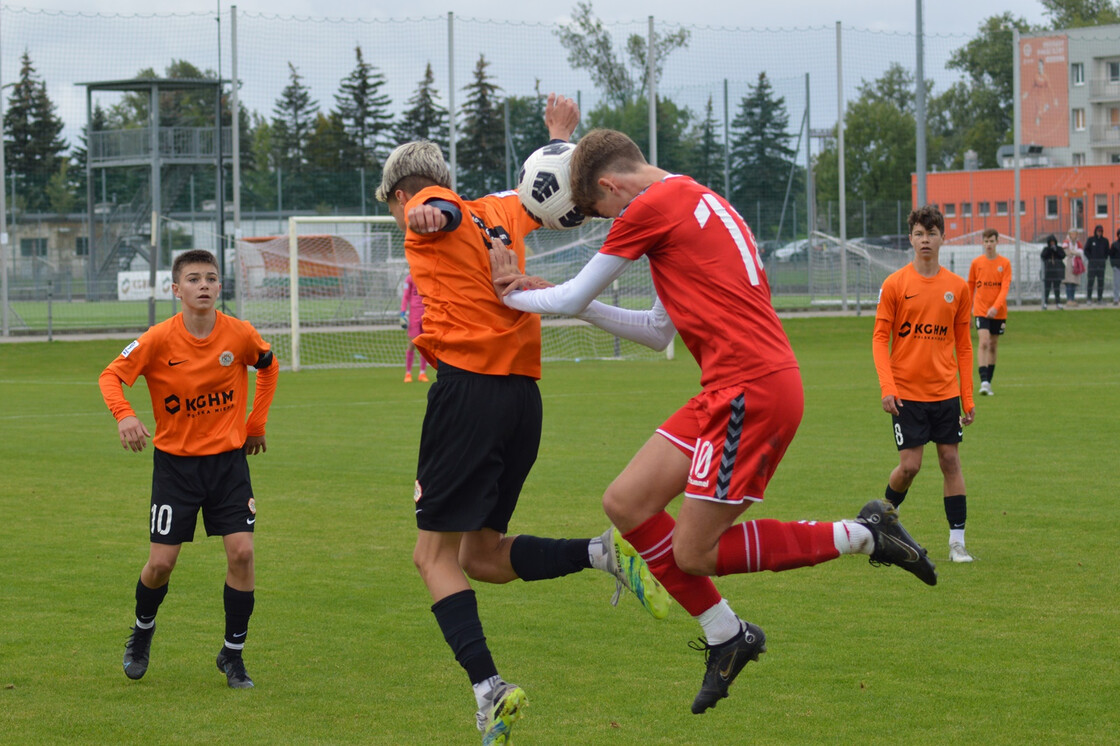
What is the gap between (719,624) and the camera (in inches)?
185

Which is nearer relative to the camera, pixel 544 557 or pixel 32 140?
pixel 544 557

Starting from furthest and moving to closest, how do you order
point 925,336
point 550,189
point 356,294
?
point 356,294
point 925,336
point 550,189

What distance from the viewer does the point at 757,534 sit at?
4.64 meters

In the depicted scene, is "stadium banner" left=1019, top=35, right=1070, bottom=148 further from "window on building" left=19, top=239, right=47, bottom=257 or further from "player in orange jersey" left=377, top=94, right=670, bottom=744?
"player in orange jersey" left=377, top=94, right=670, bottom=744

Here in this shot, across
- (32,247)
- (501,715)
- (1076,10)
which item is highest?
(1076,10)

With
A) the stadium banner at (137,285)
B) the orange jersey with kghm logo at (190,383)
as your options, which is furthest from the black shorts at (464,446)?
the stadium banner at (137,285)

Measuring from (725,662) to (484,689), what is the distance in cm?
88

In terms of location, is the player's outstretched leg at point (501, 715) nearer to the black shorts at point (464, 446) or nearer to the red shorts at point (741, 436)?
the black shorts at point (464, 446)

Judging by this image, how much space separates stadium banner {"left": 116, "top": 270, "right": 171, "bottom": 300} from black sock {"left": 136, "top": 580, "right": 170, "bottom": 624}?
32950 millimetres

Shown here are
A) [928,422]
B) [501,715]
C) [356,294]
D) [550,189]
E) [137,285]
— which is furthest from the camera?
[137,285]

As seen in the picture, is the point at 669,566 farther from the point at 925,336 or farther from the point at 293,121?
the point at 293,121

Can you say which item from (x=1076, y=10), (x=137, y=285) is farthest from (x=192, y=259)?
(x=1076, y=10)

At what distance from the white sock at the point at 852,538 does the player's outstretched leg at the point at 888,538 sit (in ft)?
0.08

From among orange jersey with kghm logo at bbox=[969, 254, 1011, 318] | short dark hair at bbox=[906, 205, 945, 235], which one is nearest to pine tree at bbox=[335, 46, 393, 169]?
orange jersey with kghm logo at bbox=[969, 254, 1011, 318]
